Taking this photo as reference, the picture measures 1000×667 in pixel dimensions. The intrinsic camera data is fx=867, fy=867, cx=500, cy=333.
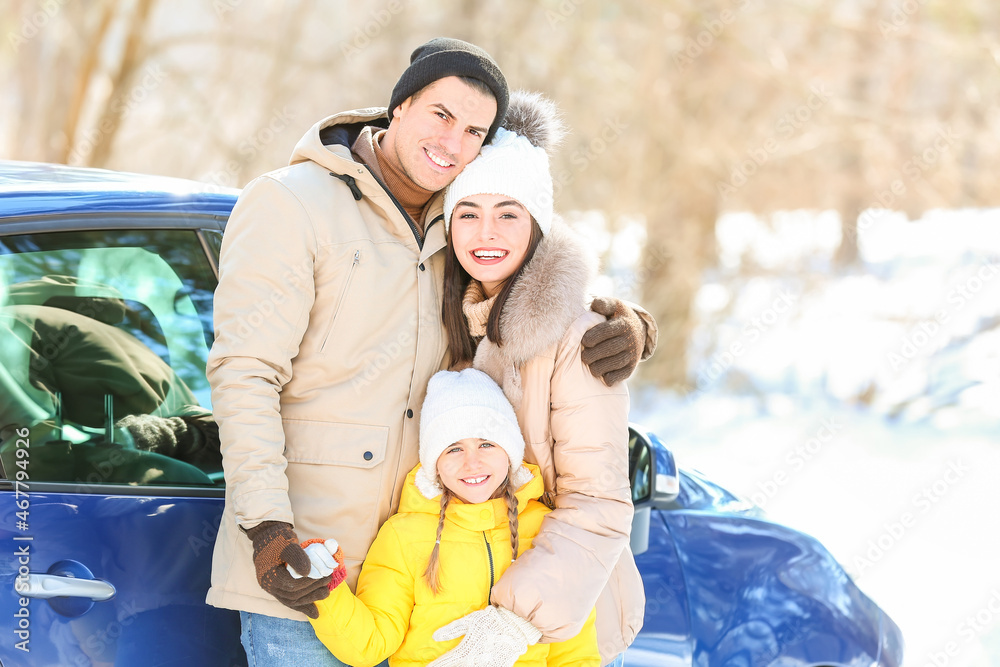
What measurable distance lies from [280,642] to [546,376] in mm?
854

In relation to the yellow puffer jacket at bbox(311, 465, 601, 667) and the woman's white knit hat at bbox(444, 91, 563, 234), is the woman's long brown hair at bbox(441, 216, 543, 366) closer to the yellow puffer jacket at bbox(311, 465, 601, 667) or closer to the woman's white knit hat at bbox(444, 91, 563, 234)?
the woman's white knit hat at bbox(444, 91, 563, 234)

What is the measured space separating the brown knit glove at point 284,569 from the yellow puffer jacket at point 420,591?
8cm

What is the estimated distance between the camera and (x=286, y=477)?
187cm

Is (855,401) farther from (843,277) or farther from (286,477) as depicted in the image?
(286,477)

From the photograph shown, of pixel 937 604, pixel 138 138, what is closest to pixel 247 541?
pixel 937 604

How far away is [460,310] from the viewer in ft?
7.30

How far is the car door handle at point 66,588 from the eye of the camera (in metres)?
1.74

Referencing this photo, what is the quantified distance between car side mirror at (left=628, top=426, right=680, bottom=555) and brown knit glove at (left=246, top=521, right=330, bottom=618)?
0.92 meters

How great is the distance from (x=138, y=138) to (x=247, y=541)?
9018 mm

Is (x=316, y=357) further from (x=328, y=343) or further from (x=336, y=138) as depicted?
(x=336, y=138)

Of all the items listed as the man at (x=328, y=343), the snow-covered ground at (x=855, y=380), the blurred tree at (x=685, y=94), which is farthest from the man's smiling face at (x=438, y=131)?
the blurred tree at (x=685, y=94)

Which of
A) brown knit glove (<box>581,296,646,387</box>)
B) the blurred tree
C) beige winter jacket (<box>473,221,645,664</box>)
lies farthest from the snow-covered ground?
brown knit glove (<box>581,296,646,387</box>)

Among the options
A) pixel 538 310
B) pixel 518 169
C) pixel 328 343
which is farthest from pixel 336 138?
pixel 538 310

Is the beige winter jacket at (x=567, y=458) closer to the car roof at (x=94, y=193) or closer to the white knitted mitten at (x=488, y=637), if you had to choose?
the white knitted mitten at (x=488, y=637)
